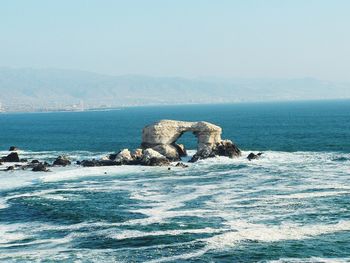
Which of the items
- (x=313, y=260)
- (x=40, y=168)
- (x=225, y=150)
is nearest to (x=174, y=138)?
(x=225, y=150)

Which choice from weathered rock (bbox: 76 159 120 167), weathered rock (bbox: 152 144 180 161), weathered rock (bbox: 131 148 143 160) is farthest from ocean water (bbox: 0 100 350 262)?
weathered rock (bbox: 152 144 180 161)

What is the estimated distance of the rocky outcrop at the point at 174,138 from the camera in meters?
83.7

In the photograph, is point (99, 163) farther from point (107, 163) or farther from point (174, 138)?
point (174, 138)

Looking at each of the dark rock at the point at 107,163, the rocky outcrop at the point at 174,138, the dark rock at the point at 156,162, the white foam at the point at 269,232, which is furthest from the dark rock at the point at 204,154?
the white foam at the point at 269,232

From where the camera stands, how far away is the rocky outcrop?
3295 inches

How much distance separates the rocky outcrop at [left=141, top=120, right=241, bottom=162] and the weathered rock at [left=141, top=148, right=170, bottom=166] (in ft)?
13.9

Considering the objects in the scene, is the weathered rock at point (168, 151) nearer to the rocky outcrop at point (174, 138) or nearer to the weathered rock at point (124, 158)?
the rocky outcrop at point (174, 138)

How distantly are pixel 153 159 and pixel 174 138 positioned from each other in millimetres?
9290

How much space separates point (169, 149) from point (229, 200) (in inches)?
1281

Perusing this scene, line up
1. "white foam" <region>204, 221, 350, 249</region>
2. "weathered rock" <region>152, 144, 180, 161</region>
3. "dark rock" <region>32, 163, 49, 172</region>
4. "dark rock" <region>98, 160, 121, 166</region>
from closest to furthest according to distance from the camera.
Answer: "white foam" <region>204, 221, 350, 249</region>
"dark rock" <region>32, 163, 49, 172</region>
"dark rock" <region>98, 160, 121, 166</region>
"weathered rock" <region>152, 144, 180, 161</region>

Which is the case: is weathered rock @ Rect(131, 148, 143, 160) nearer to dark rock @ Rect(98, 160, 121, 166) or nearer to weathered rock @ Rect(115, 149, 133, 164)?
weathered rock @ Rect(115, 149, 133, 164)

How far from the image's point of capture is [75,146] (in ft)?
374

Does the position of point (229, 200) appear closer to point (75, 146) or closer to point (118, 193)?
point (118, 193)

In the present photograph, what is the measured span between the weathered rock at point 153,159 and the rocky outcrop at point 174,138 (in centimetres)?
423
